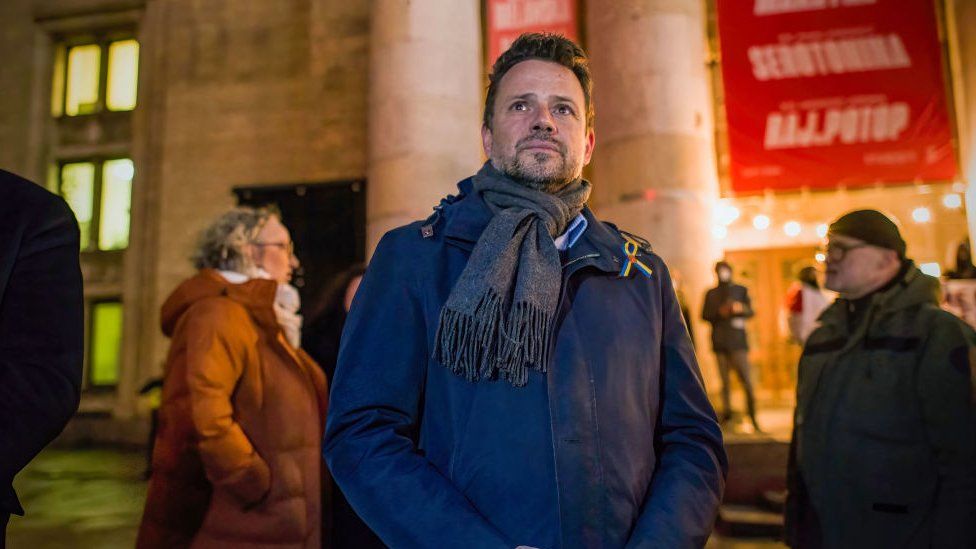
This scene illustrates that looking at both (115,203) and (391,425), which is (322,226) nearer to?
(115,203)

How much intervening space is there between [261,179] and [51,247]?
1032cm

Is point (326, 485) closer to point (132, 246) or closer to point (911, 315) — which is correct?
point (911, 315)

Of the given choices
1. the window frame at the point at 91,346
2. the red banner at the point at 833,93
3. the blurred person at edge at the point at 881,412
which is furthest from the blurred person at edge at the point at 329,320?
the window frame at the point at 91,346

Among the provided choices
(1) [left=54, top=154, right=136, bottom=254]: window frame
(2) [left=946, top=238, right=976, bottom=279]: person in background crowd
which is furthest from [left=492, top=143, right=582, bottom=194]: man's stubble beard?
(1) [left=54, top=154, right=136, bottom=254]: window frame

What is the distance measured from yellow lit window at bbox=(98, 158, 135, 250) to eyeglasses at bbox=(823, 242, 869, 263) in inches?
521

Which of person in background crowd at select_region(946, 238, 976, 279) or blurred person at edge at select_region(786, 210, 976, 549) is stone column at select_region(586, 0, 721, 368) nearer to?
person in background crowd at select_region(946, 238, 976, 279)

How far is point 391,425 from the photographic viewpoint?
52.9 inches

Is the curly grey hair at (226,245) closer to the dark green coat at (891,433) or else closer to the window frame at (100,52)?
the dark green coat at (891,433)

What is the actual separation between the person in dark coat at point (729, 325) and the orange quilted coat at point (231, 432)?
5.71 m

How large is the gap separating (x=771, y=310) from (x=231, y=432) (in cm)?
995

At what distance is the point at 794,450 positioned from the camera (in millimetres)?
3195

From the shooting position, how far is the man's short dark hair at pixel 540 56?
5.58ft

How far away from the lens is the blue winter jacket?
1297 millimetres

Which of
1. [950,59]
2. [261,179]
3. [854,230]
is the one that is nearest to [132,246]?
[261,179]
